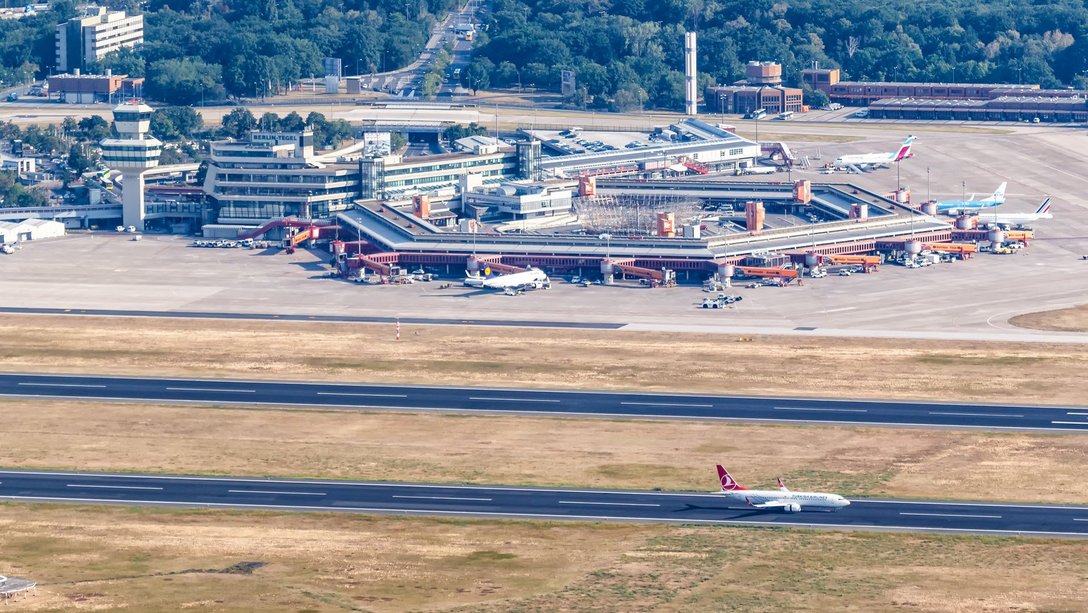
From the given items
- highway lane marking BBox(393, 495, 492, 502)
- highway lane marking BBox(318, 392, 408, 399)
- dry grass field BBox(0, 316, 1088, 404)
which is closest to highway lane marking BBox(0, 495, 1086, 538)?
highway lane marking BBox(393, 495, 492, 502)

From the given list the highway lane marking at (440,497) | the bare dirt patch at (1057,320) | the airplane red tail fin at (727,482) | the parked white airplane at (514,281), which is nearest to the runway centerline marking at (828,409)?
the airplane red tail fin at (727,482)

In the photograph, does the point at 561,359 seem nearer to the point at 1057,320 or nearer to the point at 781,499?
the point at 781,499

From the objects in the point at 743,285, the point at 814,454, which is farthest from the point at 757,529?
the point at 743,285

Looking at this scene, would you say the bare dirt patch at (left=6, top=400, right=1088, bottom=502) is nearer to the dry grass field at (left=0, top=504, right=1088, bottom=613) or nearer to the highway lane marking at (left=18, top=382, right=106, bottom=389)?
the highway lane marking at (left=18, top=382, right=106, bottom=389)

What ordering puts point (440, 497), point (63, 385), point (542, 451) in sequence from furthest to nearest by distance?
point (63, 385) < point (542, 451) < point (440, 497)

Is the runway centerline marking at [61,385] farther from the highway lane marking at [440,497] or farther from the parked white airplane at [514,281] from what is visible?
the parked white airplane at [514,281]

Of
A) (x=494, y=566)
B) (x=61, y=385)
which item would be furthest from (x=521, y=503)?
(x=61, y=385)
